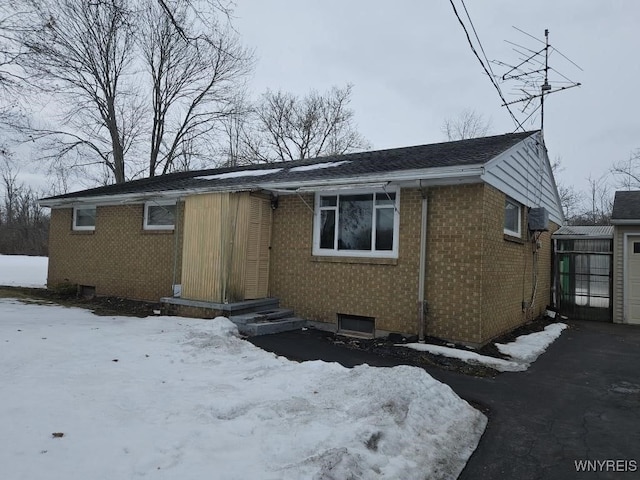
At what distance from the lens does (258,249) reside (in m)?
9.76

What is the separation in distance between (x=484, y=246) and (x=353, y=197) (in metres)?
2.79

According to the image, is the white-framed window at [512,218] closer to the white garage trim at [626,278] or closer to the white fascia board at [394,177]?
the white fascia board at [394,177]

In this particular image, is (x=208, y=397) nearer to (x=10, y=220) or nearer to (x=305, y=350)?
(x=305, y=350)

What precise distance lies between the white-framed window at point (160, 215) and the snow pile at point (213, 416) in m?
5.65

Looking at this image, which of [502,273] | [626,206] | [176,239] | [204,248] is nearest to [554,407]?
[502,273]

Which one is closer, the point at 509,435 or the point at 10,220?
the point at 509,435

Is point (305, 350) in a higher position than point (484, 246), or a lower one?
lower

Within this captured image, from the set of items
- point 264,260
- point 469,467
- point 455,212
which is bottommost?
point 469,467

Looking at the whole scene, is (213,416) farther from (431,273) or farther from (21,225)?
(21,225)

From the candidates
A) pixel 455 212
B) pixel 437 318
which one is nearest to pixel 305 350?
pixel 437 318

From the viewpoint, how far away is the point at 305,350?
23.8ft

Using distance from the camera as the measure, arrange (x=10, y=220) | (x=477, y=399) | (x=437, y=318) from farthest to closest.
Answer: (x=10, y=220)
(x=437, y=318)
(x=477, y=399)

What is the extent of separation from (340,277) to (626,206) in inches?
376

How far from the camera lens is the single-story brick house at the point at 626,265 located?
484 inches
